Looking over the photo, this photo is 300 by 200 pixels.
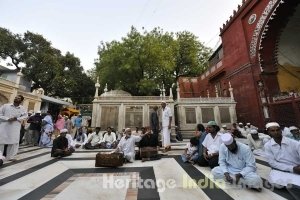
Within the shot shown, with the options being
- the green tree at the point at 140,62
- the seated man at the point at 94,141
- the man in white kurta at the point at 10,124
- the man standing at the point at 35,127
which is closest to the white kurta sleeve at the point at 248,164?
the man in white kurta at the point at 10,124

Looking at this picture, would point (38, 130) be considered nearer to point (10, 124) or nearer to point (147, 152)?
point (10, 124)

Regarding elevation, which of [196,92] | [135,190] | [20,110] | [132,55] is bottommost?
[135,190]

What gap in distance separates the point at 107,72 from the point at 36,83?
11.9 m

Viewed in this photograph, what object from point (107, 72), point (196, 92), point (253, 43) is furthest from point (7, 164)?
point (196, 92)

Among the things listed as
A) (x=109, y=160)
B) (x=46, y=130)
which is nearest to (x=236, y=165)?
(x=109, y=160)

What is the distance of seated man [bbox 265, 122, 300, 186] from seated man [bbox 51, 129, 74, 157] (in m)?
5.41

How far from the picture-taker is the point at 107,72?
63.3ft

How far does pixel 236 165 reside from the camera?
3.13 m

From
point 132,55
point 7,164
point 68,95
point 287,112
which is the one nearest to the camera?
point 7,164

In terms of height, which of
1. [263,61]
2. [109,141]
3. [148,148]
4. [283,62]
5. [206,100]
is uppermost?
[283,62]

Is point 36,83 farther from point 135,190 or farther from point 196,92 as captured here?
point 135,190

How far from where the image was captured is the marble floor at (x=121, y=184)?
263 centimetres

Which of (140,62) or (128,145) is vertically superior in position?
(140,62)

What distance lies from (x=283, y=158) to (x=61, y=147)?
5.79m
